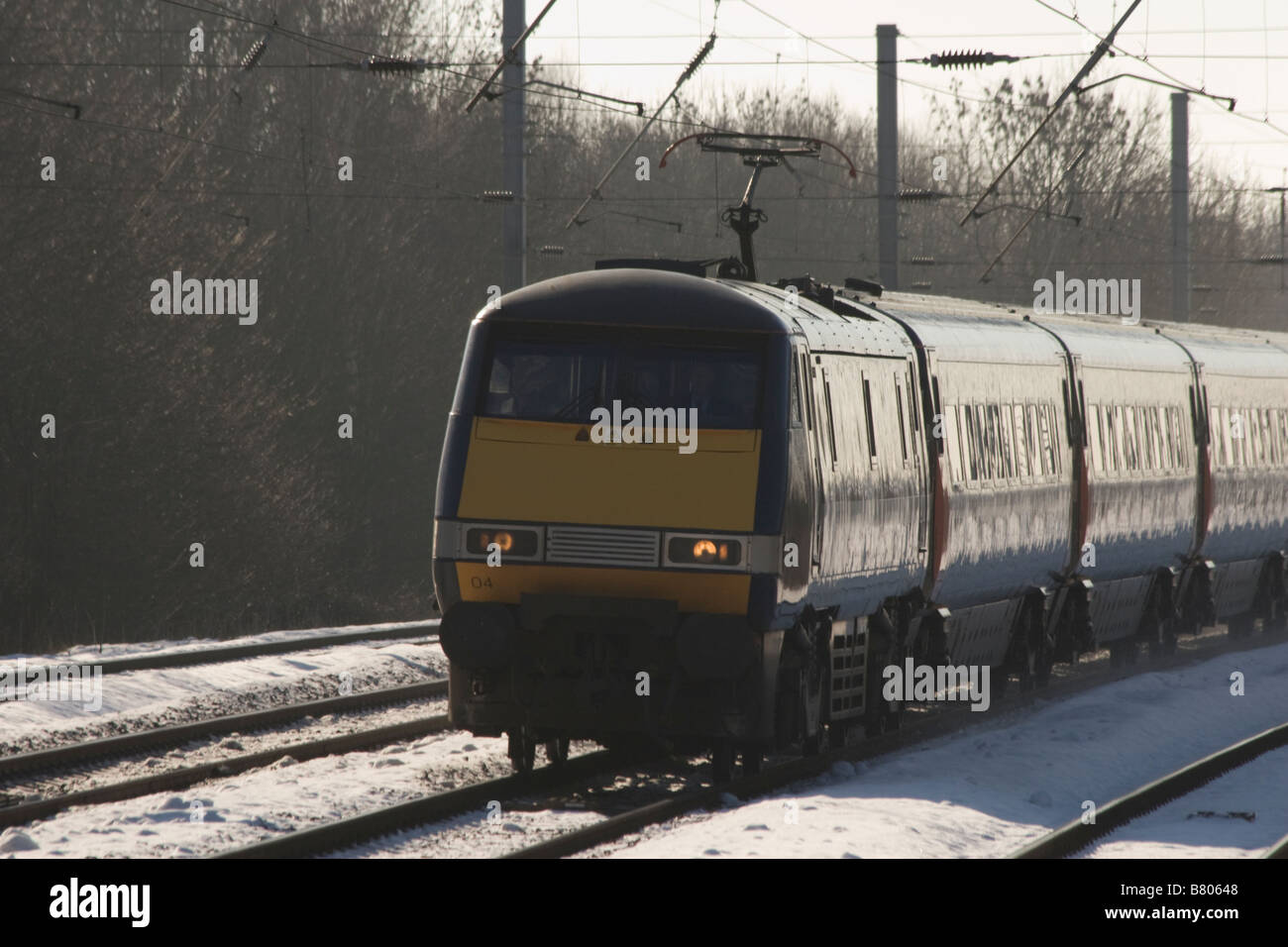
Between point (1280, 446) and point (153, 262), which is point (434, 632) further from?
point (1280, 446)

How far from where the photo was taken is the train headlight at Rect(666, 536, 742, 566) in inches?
456

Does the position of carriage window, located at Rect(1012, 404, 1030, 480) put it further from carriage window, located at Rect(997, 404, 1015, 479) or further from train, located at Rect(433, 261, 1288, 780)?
train, located at Rect(433, 261, 1288, 780)

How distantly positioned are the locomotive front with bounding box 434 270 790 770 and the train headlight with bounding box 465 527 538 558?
0.01 m

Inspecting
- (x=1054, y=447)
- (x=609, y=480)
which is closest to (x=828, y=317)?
(x=609, y=480)

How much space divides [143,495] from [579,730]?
61.5 ft

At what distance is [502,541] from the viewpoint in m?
11.8

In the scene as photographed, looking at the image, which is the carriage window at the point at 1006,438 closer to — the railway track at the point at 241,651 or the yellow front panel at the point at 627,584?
the yellow front panel at the point at 627,584

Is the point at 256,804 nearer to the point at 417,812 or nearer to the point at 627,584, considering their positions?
the point at 417,812

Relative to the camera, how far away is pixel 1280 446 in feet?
91.6

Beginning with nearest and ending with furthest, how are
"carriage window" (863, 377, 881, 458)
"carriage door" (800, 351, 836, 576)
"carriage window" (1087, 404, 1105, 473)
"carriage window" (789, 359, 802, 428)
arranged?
"carriage window" (789, 359, 802, 428) → "carriage door" (800, 351, 836, 576) → "carriage window" (863, 377, 881, 458) → "carriage window" (1087, 404, 1105, 473)

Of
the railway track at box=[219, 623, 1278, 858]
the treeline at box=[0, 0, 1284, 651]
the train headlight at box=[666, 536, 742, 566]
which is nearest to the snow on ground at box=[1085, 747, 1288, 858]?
the railway track at box=[219, 623, 1278, 858]

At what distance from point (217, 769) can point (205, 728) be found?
210cm

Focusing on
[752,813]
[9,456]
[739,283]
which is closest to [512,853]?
[752,813]

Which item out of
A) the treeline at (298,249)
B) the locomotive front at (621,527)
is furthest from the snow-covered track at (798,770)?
the treeline at (298,249)
